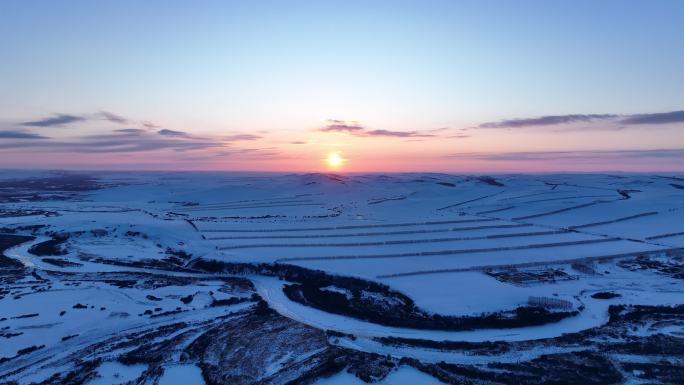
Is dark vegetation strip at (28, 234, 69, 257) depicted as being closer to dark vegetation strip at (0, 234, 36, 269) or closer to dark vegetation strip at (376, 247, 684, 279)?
dark vegetation strip at (0, 234, 36, 269)

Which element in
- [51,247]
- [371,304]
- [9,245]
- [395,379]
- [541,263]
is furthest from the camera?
[9,245]

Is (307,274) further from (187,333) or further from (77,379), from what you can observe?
(77,379)

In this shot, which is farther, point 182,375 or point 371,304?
point 371,304

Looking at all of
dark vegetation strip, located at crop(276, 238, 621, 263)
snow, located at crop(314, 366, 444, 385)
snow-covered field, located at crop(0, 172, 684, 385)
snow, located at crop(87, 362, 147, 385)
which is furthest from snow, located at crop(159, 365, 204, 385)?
dark vegetation strip, located at crop(276, 238, 621, 263)

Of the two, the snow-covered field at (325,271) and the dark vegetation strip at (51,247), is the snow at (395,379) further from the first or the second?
the dark vegetation strip at (51,247)

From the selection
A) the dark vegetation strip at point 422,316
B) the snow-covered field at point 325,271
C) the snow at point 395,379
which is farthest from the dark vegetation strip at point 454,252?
the snow at point 395,379

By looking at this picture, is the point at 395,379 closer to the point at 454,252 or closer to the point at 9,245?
the point at 454,252

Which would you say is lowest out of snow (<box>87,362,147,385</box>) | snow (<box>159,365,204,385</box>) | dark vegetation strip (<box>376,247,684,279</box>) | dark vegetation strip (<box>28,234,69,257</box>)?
dark vegetation strip (<box>376,247,684,279</box>)

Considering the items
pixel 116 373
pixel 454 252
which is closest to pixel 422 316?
pixel 116 373
